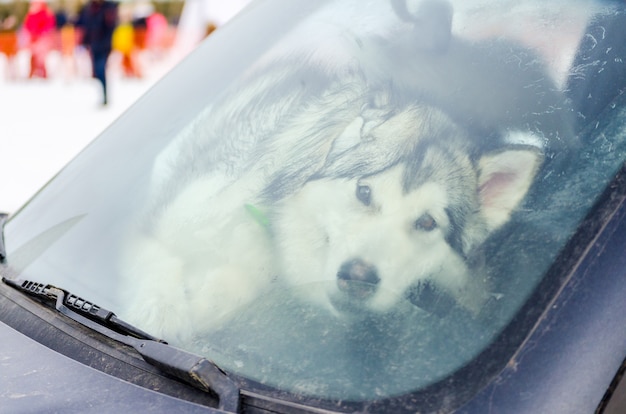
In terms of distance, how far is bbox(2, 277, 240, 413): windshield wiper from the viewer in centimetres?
111

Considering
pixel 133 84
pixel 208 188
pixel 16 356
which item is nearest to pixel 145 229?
pixel 208 188

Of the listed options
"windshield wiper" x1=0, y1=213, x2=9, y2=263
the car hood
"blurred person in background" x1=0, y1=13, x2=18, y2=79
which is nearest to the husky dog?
the car hood

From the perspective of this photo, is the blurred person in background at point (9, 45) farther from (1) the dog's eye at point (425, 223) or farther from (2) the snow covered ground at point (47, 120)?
(1) the dog's eye at point (425, 223)

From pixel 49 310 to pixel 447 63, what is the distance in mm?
778

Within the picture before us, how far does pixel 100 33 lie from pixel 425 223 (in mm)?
11338

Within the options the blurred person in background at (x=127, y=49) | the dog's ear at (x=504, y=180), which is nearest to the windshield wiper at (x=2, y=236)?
the dog's ear at (x=504, y=180)

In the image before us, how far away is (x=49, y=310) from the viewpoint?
1.36 meters

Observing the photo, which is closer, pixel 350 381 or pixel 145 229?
pixel 350 381

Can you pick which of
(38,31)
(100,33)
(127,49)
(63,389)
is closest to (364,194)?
(63,389)

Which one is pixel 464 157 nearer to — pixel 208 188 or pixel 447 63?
pixel 447 63

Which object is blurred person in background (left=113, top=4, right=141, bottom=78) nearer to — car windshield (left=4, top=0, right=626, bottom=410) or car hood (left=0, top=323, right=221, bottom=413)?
car windshield (left=4, top=0, right=626, bottom=410)

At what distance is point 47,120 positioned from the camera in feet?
34.6

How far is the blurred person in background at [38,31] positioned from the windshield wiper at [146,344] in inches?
561

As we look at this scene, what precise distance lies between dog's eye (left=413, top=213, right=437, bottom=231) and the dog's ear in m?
0.08
